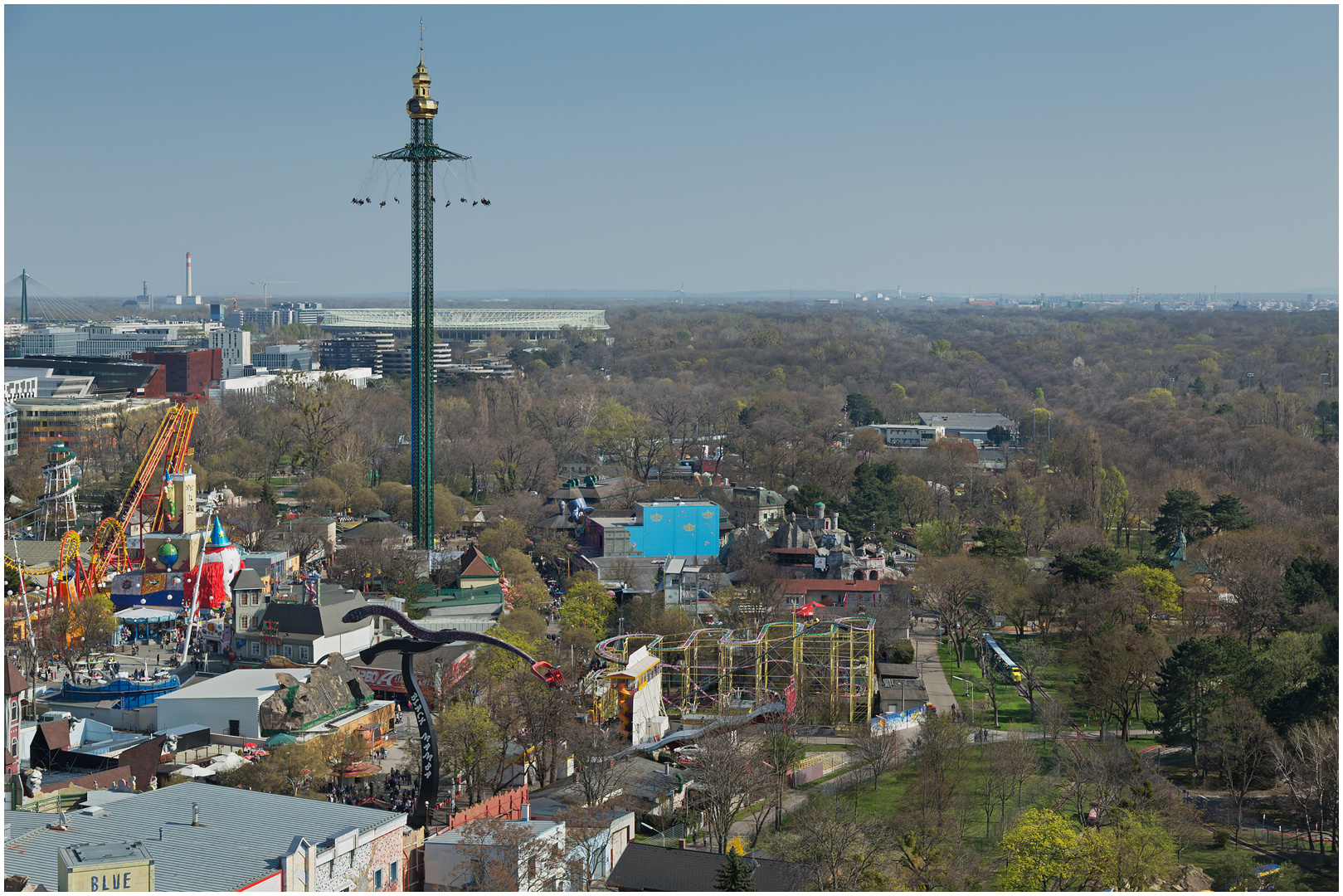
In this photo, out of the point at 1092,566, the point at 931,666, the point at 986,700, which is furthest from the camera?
the point at 1092,566

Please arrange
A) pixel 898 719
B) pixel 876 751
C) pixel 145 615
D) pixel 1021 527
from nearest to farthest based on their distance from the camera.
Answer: pixel 876 751, pixel 898 719, pixel 145 615, pixel 1021 527

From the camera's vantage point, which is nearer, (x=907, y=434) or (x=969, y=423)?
(x=907, y=434)

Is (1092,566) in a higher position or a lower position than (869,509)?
higher

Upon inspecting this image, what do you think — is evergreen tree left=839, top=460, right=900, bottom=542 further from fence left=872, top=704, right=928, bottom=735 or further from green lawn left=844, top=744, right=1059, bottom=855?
green lawn left=844, top=744, right=1059, bottom=855

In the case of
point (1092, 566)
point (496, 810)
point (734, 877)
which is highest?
point (1092, 566)

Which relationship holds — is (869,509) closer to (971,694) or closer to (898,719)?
(971,694)

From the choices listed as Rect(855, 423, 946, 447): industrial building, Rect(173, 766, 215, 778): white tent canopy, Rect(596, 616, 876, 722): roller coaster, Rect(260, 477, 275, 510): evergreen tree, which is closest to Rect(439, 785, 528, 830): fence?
Rect(173, 766, 215, 778): white tent canopy

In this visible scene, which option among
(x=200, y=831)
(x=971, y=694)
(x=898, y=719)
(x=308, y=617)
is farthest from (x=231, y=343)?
(x=200, y=831)
